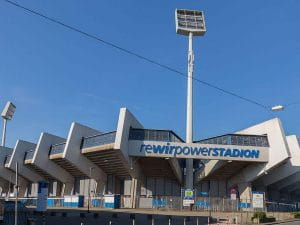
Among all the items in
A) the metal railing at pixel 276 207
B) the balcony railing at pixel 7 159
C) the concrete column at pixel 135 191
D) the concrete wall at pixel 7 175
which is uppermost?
the balcony railing at pixel 7 159

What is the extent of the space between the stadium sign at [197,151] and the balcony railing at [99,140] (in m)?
2.84

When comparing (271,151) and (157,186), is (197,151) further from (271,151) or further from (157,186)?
(157,186)

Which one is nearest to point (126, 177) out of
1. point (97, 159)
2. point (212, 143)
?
point (97, 159)

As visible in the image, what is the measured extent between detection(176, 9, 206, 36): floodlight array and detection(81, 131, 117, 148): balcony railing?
2097cm

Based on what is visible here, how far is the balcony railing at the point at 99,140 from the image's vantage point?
5647 centimetres

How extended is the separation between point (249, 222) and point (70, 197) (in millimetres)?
33760

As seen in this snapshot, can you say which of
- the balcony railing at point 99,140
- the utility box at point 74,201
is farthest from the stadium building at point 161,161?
the utility box at point 74,201

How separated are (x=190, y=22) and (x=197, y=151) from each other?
21641 mm

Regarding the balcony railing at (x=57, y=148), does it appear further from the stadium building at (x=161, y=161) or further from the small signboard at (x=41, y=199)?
the small signboard at (x=41, y=199)

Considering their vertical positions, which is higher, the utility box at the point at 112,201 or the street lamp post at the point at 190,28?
the street lamp post at the point at 190,28

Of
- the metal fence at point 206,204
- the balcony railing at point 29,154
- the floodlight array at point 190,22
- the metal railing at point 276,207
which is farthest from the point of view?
the balcony railing at point 29,154

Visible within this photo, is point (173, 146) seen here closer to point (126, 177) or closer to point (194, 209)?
point (194, 209)

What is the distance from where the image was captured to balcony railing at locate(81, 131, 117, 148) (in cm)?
5647

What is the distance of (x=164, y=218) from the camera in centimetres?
4250
